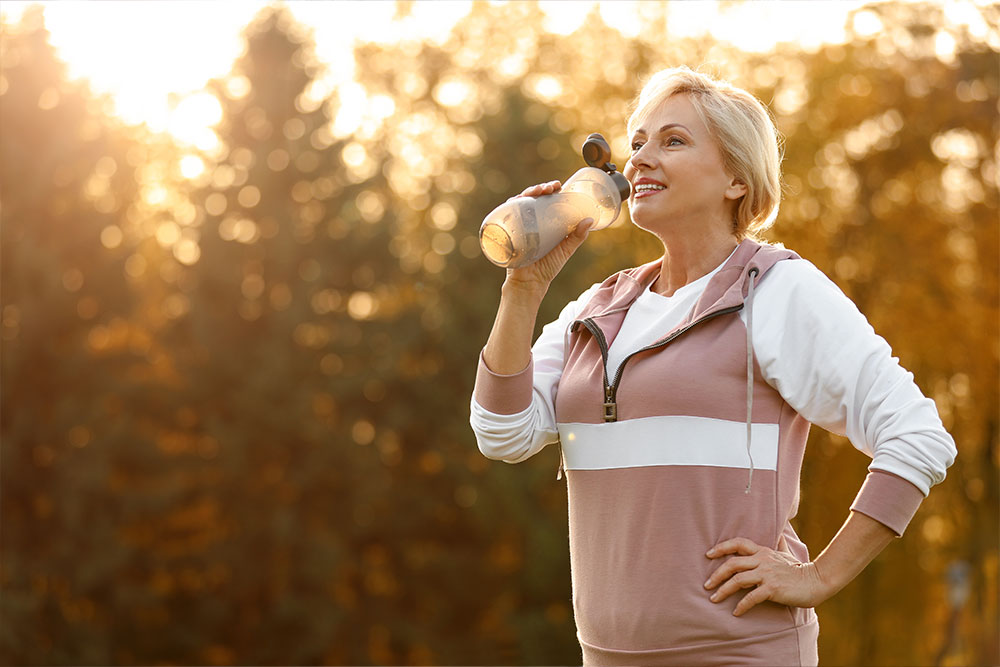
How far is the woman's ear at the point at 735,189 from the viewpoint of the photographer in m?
2.18

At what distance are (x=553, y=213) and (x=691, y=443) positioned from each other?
0.54m

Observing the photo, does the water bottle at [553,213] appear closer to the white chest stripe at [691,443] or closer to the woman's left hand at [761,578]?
the white chest stripe at [691,443]

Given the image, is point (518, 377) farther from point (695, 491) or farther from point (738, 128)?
point (738, 128)

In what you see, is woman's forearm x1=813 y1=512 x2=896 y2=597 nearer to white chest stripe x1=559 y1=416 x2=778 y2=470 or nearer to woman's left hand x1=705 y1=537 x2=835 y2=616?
woman's left hand x1=705 y1=537 x2=835 y2=616

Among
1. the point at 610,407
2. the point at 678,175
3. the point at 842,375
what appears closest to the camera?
the point at 842,375

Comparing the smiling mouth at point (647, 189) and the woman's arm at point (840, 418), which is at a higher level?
the smiling mouth at point (647, 189)

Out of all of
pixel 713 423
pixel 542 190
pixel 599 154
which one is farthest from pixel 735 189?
pixel 713 423

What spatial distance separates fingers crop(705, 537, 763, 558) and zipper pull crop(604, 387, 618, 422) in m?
0.30

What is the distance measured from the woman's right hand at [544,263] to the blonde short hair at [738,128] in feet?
0.82

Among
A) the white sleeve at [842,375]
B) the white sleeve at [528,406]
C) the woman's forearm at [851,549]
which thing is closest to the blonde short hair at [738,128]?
the white sleeve at [842,375]

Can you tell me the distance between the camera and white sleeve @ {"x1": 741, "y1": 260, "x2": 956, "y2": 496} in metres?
1.83

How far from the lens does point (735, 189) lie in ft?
7.16

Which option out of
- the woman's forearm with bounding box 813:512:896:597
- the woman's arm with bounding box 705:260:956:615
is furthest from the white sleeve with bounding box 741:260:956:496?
the woman's forearm with bounding box 813:512:896:597

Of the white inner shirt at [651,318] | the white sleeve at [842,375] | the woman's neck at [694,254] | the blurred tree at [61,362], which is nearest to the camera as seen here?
the white sleeve at [842,375]
